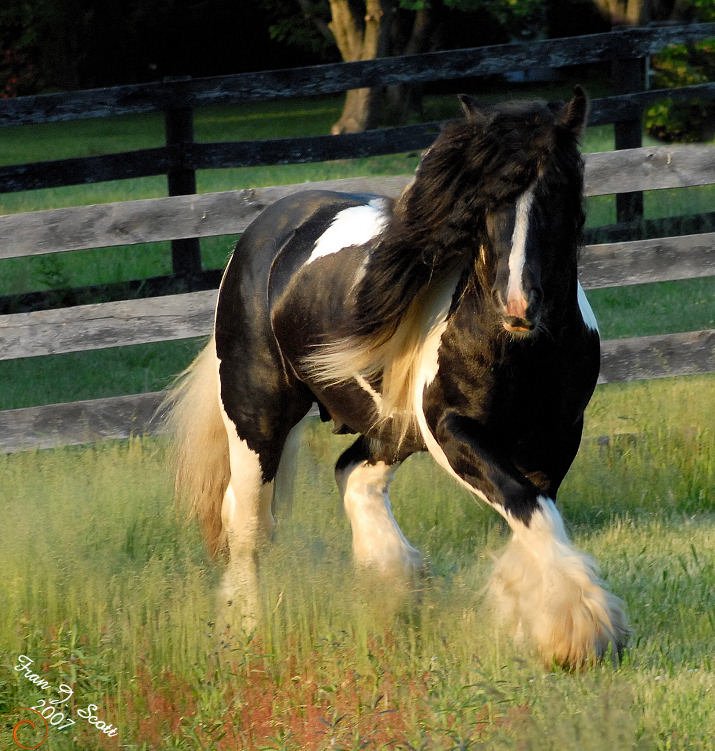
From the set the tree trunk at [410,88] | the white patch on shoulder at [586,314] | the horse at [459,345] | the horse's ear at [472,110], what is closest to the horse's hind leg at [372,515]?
the horse at [459,345]

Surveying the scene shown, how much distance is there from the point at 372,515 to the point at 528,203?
174cm

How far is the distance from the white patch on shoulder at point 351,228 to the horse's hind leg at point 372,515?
2.79ft

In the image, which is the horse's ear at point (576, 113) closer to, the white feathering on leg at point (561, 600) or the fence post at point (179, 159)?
the white feathering on leg at point (561, 600)

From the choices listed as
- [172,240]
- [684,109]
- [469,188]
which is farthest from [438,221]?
[684,109]

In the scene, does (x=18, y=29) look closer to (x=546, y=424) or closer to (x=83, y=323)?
(x=83, y=323)

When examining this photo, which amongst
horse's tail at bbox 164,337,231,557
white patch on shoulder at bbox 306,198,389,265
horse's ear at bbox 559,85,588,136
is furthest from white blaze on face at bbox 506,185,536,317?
horse's tail at bbox 164,337,231,557

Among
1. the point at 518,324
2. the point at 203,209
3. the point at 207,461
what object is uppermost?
the point at 518,324

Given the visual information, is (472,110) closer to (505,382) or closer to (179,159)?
(505,382)

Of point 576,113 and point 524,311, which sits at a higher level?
point 576,113

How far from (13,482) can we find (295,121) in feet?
75.9

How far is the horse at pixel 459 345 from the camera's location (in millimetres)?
3848

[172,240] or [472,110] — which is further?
[172,240]

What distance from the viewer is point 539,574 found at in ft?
13.0

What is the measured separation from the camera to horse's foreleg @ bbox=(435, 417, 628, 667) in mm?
3838
